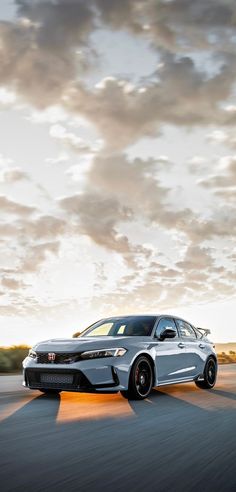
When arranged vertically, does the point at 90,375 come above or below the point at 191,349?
below

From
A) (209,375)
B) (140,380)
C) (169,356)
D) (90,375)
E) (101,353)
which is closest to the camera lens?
(90,375)

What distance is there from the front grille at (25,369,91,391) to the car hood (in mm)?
383

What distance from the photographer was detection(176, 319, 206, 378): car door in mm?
13594

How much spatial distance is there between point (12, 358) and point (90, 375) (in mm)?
11729

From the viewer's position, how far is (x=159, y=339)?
12.6 meters

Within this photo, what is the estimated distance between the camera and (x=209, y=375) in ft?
48.0

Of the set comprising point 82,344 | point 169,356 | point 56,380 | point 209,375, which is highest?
point 82,344

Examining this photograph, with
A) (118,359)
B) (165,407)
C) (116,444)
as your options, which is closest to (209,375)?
(118,359)

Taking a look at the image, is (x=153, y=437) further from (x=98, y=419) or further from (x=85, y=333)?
(x=85, y=333)

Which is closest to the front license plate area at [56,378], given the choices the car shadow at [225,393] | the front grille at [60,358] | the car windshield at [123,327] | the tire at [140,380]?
the front grille at [60,358]

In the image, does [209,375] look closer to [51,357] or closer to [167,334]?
[167,334]

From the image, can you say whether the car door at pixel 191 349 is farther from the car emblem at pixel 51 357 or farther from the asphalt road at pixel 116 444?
the car emblem at pixel 51 357

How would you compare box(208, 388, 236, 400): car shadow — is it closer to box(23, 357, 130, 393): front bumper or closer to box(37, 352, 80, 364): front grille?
box(23, 357, 130, 393): front bumper

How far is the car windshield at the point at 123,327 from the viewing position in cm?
1284
